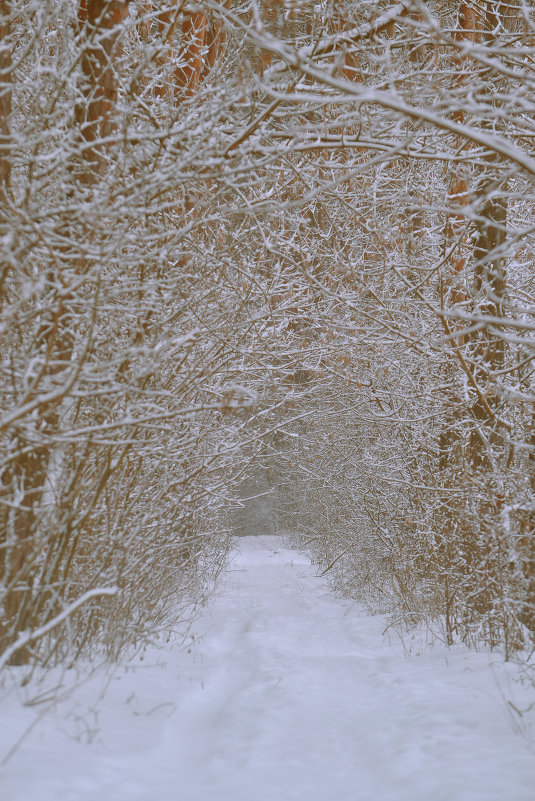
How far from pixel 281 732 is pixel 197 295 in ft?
7.62

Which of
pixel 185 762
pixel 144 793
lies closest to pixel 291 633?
pixel 185 762

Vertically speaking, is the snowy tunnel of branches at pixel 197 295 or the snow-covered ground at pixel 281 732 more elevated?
the snowy tunnel of branches at pixel 197 295

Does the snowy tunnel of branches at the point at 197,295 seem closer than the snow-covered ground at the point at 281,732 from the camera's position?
No

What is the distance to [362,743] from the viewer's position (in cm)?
337

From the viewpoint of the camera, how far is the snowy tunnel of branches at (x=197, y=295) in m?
3.13

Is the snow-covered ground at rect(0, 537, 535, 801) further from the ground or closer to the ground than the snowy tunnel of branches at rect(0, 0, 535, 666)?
closer to the ground

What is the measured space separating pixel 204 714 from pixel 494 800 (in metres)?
1.77

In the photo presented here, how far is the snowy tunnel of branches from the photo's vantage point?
10.3 ft

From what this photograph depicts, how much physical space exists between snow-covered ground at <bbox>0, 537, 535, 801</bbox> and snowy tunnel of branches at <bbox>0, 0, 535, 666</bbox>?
376 mm

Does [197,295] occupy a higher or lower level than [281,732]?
higher

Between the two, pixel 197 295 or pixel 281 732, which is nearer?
pixel 281 732

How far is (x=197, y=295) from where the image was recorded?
14.1 feet

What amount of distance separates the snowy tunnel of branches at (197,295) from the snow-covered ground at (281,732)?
14.8 inches

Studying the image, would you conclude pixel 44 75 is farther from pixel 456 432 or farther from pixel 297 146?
pixel 456 432
